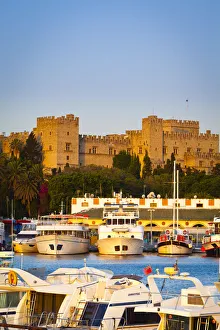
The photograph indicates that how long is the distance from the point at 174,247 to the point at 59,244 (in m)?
6.80

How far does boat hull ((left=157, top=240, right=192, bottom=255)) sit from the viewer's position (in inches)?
2702

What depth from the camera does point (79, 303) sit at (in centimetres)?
2683

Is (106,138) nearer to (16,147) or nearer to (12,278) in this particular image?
(16,147)

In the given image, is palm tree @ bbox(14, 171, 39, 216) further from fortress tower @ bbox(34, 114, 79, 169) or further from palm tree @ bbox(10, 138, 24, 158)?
fortress tower @ bbox(34, 114, 79, 169)

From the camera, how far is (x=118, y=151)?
487ft

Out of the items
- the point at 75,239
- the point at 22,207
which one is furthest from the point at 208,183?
the point at 75,239

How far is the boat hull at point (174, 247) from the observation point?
68.6 meters

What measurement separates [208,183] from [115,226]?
173ft

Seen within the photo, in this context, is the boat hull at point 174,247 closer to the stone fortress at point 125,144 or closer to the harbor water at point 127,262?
the harbor water at point 127,262

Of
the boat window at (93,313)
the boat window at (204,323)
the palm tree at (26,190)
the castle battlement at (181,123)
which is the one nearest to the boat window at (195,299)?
the boat window at (204,323)

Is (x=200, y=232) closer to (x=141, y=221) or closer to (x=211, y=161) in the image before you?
(x=141, y=221)

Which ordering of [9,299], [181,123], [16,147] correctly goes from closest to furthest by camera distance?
[9,299], [16,147], [181,123]

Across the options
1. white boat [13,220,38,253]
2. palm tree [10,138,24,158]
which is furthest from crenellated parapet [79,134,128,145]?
white boat [13,220,38,253]

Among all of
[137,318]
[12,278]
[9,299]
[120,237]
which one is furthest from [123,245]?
[137,318]
